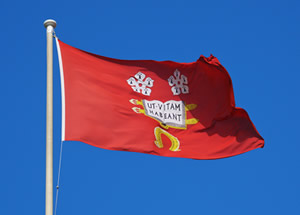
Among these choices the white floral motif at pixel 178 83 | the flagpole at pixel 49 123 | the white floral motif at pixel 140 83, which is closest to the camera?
the flagpole at pixel 49 123

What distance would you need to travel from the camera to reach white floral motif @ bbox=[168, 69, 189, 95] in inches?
792

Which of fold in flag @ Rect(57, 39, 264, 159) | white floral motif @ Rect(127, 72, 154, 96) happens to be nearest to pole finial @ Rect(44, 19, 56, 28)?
fold in flag @ Rect(57, 39, 264, 159)

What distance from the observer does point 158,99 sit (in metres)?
19.8

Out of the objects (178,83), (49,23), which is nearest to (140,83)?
(178,83)

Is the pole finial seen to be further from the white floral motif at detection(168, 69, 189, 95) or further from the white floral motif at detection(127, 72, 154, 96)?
the white floral motif at detection(168, 69, 189, 95)

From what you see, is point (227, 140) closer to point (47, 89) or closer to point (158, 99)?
point (158, 99)

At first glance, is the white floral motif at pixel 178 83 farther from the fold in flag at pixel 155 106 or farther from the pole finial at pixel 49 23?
the pole finial at pixel 49 23

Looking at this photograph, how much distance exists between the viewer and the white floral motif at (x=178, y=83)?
20.1 m

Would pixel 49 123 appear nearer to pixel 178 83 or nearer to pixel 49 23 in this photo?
pixel 49 23

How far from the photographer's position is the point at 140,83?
1973cm

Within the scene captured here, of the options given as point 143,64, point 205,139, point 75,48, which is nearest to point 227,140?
point 205,139

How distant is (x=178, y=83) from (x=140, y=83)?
1265 millimetres

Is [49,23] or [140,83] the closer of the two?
[49,23]

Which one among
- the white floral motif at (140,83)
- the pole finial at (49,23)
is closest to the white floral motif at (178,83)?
the white floral motif at (140,83)
